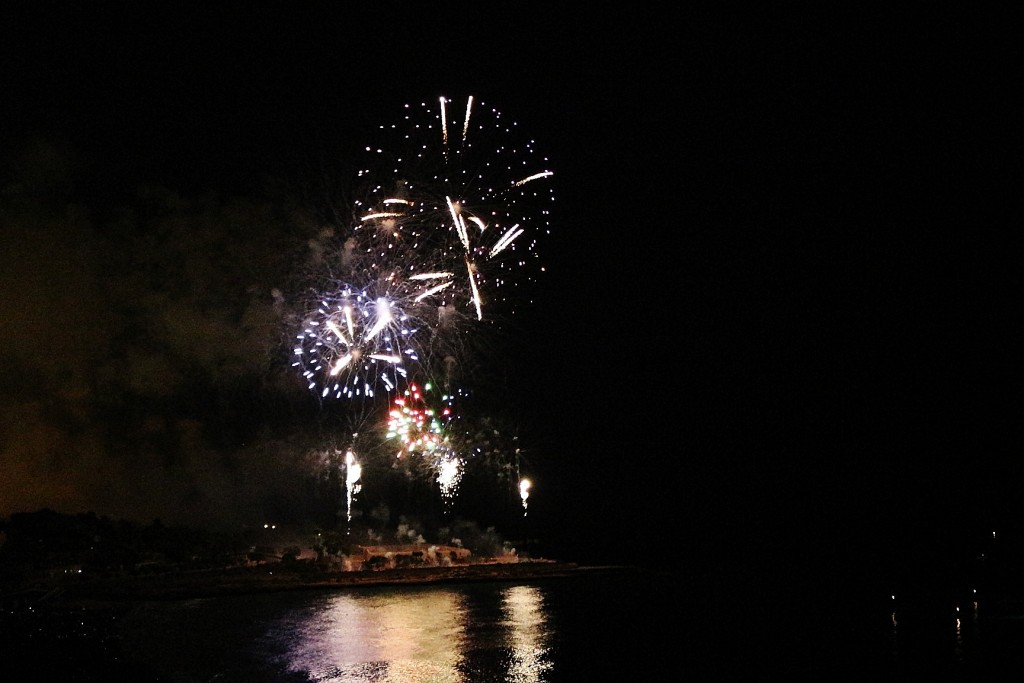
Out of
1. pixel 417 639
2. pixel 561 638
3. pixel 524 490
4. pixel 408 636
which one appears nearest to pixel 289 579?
pixel 408 636

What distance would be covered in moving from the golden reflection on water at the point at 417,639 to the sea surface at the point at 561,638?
1.4 inches

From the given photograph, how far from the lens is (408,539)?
29672 millimetres

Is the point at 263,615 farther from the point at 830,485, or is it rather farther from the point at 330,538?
the point at 830,485

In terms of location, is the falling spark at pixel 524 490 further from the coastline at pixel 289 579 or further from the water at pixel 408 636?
the water at pixel 408 636

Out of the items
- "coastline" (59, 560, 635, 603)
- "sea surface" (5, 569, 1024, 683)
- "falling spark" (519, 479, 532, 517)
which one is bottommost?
"sea surface" (5, 569, 1024, 683)

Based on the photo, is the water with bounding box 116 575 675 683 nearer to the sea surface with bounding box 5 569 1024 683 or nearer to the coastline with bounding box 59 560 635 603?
the sea surface with bounding box 5 569 1024 683

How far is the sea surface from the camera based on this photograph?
9070 millimetres

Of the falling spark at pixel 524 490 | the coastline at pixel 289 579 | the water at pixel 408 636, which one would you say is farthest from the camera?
the falling spark at pixel 524 490

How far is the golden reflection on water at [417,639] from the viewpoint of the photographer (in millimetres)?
9094

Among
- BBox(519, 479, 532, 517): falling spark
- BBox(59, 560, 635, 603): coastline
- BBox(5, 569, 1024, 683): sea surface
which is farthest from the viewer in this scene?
BBox(519, 479, 532, 517): falling spark

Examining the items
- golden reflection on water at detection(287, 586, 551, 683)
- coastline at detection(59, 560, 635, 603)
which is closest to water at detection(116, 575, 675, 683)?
golden reflection on water at detection(287, 586, 551, 683)

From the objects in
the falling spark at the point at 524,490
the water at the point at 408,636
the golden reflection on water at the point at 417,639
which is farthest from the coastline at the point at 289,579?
the falling spark at the point at 524,490

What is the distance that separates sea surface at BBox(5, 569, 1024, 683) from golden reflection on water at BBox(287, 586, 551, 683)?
0.04 meters

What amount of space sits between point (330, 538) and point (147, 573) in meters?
7.22
